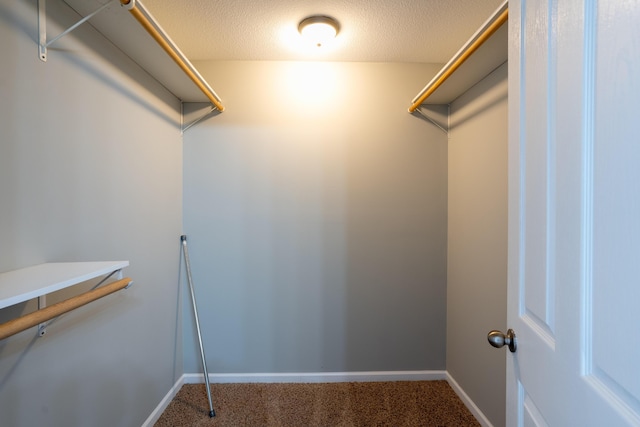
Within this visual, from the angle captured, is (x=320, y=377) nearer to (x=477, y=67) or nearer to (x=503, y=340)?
(x=503, y=340)

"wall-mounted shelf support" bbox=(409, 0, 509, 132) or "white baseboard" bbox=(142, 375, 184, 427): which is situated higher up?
"wall-mounted shelf support" bbox=(409, 0, 509, 132)

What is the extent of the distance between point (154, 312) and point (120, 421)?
1.79ft

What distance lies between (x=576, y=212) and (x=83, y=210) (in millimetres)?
1645

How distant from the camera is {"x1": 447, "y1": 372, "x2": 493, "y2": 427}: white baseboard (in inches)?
68.7

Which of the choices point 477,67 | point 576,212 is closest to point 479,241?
point 477,67

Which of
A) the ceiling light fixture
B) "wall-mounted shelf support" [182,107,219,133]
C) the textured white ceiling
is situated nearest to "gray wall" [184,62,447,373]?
"wall-mounted shelf support" [182,107,219,133]

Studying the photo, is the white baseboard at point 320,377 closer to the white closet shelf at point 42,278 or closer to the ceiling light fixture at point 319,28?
the white closet shelf at point 42,278

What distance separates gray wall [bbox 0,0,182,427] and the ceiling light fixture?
0.97 m

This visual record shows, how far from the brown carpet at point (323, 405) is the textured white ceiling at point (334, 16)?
236 cm

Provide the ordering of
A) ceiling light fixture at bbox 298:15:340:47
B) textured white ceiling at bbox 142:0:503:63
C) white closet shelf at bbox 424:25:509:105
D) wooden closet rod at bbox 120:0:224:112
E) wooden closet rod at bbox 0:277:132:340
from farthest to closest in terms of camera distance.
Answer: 1. ceiling light fixture at bbox 298:15:340:47
2. textured white ceiling at bbox 142:0:503:63
3. white closet shelf at bbox 424:25:509:105
4. wooden closet rod at bbox 120:0:224:112
5. wooden closet rod at bbox 0:277:132:340

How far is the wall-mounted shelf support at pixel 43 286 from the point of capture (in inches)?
29.2

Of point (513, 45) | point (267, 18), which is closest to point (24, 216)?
point (267, 18)

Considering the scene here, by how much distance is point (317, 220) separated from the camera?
7.30 ft

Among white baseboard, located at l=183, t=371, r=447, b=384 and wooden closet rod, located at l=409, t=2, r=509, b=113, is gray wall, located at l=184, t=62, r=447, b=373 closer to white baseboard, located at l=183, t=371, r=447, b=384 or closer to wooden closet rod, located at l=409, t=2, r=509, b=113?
white baseboard, located at l=183, t=371, r=447, b=384
